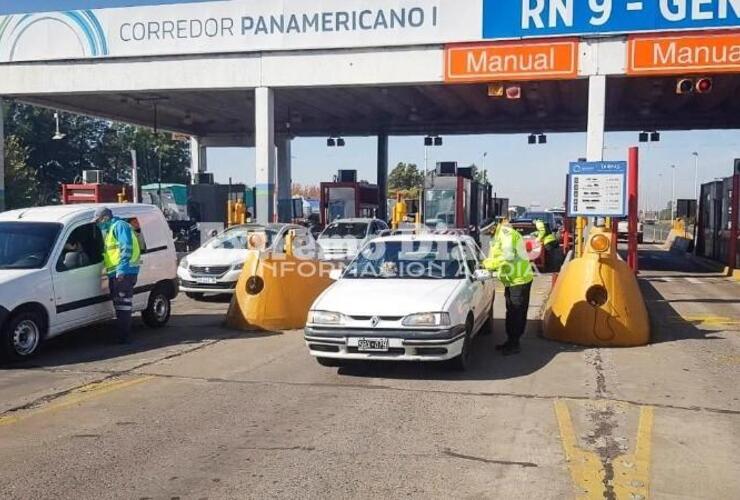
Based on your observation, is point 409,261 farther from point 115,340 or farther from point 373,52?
point 373,52

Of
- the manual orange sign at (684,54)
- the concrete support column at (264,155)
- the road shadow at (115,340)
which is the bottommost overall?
the road shadow at (115,340)

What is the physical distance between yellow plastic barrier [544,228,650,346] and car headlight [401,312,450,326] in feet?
9.60

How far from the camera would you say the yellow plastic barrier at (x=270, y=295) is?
1040 cm

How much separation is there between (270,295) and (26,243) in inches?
131

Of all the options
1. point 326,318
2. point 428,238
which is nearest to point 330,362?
point 326,318

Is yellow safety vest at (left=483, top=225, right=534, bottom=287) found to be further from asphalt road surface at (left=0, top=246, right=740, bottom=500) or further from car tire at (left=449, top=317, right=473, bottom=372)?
car tire at (left=449, top=317, right=473, bottom=372)

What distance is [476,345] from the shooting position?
9.20 m

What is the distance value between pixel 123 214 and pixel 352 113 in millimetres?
20383

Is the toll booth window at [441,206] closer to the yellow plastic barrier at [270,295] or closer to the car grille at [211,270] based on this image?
the car grille at [211,270]

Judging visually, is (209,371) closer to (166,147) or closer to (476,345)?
(476,345)

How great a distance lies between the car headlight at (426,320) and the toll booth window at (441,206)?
17429 millimetres

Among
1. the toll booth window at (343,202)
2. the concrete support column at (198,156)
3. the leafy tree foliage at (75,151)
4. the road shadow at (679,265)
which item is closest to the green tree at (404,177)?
the leafy tree foliage at (75,151)

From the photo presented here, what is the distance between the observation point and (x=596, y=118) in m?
17.1

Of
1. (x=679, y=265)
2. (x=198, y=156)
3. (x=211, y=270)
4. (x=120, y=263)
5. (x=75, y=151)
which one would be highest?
(x=75, y=151)
